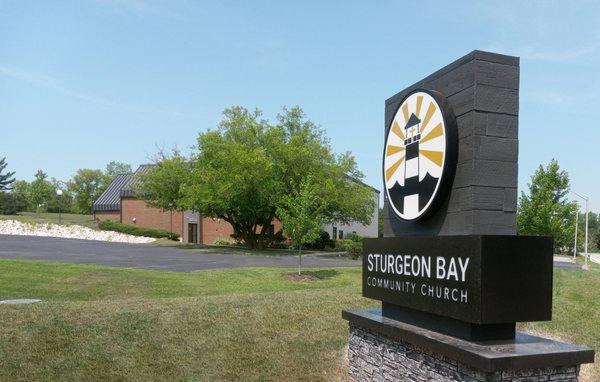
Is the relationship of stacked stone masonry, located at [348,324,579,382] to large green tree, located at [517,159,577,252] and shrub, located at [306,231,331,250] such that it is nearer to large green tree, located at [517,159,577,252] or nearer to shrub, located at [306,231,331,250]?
large green tree, located at [517,159,577,252]

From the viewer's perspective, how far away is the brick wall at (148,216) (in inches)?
2253

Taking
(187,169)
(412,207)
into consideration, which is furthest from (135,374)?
(187,169)

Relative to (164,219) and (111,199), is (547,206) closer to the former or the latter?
(164,219)

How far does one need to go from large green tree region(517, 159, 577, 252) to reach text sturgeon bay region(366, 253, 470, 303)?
85.8 feet

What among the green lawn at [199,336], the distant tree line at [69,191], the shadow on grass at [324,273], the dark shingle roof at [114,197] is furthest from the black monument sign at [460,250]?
the distant tree line at [69,191]

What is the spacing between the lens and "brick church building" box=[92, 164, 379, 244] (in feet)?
180

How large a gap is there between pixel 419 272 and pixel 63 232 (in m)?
51.8

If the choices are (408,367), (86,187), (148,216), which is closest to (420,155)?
(408,367)

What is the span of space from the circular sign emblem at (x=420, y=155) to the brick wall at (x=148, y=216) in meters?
51.2

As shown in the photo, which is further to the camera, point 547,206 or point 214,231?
point 214,231

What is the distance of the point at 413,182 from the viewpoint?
7.02 metres

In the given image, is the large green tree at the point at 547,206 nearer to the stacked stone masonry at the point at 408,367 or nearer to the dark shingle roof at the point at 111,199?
the stacked stone masonry at the point at 408,367

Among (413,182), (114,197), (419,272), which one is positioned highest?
(413,182)

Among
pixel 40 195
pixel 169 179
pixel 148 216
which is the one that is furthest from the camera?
pixel 40 195
